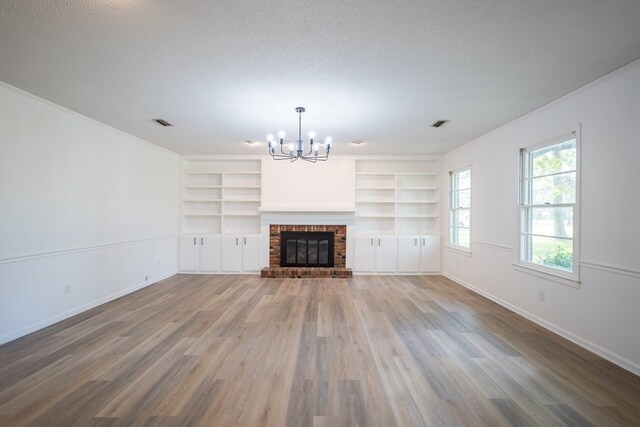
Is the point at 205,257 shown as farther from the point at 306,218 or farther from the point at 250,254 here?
the point at 306,218

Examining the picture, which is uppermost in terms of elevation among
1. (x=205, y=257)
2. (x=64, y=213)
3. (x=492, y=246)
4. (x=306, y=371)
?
(x=64, y=213)

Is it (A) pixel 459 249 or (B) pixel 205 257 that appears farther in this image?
(B) pixel 205 257

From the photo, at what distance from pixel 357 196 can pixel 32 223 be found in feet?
17.6

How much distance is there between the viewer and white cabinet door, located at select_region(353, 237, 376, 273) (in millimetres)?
6301

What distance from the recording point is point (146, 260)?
5227 millimetres

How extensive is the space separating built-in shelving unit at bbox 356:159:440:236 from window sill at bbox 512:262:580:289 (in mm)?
2670

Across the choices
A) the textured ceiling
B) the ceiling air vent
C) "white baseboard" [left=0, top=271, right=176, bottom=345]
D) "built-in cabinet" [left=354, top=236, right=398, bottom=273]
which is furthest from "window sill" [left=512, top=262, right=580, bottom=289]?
"white baseboard" [left=0, top=271, right=176, bottom=345]

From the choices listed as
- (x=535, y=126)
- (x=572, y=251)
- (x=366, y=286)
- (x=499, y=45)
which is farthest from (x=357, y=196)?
(x=499, y=45)

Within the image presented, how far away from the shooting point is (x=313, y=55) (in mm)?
2352

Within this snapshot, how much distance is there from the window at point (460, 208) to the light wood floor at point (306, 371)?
5.87ft

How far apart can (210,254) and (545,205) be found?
594 cm

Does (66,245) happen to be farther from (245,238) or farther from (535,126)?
(535,126)

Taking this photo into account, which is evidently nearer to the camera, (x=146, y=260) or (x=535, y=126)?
(x=535, y=126)

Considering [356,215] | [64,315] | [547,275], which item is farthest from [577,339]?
[64,315]
